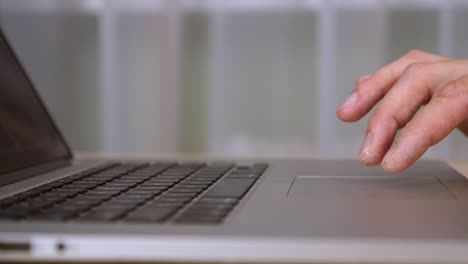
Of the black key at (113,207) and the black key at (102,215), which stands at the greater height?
the black key at (102,215)

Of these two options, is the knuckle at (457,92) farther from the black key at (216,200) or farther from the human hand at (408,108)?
the black key at (216,200)

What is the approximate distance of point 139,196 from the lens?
0.49m

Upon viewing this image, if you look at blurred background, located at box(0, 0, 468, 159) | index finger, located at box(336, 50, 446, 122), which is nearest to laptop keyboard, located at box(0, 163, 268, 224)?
index finger, located at box(336, 50, 446, 122)

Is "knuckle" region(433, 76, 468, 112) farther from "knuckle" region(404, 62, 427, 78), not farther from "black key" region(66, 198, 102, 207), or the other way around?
"black key" region(66, 198, 102, 207)

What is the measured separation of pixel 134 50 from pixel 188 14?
17 centimetres

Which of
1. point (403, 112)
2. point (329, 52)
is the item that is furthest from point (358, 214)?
point (329, 52)

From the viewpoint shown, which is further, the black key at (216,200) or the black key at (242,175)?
the black key at (242,175)

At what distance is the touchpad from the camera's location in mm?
509

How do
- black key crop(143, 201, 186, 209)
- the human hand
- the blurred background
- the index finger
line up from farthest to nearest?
the blurred background
the index finger
the human hand
black key crop(143, 201, 186, 209)

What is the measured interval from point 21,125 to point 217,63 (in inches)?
42.4

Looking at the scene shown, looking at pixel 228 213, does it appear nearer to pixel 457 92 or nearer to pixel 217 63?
pixel 457 92

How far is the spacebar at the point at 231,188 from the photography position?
500mm

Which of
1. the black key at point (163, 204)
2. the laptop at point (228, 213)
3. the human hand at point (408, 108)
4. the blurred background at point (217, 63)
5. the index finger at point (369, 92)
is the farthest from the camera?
the blurred background at point (217, 63)

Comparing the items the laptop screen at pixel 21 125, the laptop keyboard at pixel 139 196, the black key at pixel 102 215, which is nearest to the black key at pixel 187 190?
the laptop keyboard at pixel 139 196
